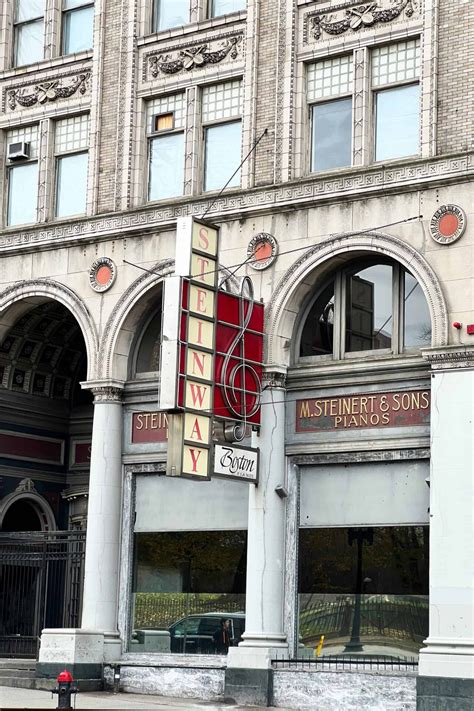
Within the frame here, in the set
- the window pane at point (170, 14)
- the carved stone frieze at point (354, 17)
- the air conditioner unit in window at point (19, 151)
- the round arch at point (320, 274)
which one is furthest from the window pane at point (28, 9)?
the round arch at point (320, 274)

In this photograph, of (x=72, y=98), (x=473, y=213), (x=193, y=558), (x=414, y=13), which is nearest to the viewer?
(x=473, y=213)

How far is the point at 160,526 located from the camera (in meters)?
29.3

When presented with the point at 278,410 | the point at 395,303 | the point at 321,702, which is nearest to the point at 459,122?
the point at 395,303

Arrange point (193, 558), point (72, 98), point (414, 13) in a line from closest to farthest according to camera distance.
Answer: point (414, 13), point (193, 558), point (72, 98)

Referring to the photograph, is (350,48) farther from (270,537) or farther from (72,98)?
(270,537)

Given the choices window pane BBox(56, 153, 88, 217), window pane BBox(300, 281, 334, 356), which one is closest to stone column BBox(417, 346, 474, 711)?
window pane BBox(300, 281, 334, 356)

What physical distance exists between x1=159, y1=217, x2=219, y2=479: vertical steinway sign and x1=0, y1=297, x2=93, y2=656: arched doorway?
21.9 ft

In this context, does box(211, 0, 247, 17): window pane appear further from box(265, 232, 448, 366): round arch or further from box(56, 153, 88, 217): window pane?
box(265, 232, 448, 366): round arch

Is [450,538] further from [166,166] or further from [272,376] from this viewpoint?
[166,166]

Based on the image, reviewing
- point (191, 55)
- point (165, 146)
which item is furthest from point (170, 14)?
point (165, 146)

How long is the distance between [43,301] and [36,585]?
6.77 meters

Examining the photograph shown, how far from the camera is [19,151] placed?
3266 centimetres

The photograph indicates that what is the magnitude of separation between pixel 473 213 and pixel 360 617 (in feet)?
25.6

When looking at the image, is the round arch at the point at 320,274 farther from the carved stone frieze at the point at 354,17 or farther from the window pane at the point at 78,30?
the window pane at the point at 78,30
